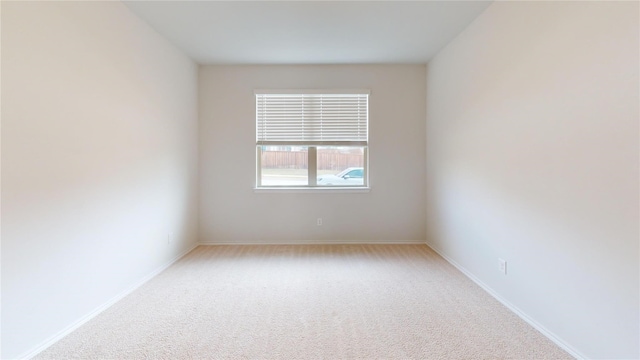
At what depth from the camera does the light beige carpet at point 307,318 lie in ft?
5.72

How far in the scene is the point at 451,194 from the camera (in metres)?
3.30

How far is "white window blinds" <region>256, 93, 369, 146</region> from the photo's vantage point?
3992 mm

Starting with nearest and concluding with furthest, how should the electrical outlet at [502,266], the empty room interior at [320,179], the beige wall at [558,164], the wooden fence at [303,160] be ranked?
the beige wall at [558,164], the empty room interior at [320,179], the electrical outlet at [502,266], the wooden fence at [303,160]

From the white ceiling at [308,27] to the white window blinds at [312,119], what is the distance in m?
0.54

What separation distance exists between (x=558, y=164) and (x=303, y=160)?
2922 millimetres

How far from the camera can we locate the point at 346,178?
13.5 ft

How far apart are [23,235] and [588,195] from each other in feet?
11.0

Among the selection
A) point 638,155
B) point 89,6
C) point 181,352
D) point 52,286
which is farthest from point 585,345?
point 89,6

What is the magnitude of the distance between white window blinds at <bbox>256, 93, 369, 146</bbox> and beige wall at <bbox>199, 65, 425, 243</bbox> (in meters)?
0.14

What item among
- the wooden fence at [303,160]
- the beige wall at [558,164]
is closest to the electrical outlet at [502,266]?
the beige wall at [558,164]

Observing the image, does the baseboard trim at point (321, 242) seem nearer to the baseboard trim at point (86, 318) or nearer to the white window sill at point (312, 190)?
the white window sill at point (312, 190)

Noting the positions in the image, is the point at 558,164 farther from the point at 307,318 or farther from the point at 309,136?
the point at 309,136

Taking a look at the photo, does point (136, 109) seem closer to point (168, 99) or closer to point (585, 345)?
point (168, 99)

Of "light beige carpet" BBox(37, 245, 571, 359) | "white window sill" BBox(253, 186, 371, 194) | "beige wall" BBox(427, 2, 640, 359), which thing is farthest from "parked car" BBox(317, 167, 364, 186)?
"beige wall" BBox(427, 2, 640, 359)
